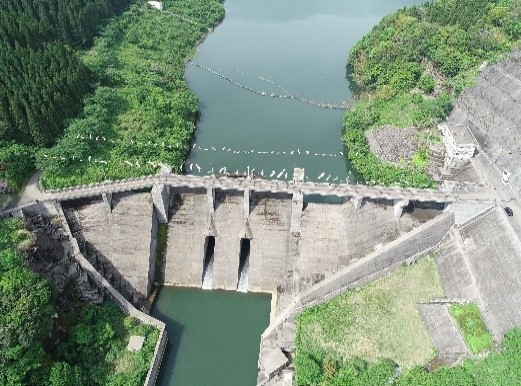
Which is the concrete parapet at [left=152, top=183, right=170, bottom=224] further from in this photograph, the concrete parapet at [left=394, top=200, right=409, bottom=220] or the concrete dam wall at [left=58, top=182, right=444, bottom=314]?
the concrete parapet at [left=394, top=200, right=409, bottom=220]

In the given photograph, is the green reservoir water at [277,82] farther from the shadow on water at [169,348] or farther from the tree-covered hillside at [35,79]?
the shadow on water at [169,348]

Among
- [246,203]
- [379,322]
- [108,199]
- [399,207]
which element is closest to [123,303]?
[108,199]

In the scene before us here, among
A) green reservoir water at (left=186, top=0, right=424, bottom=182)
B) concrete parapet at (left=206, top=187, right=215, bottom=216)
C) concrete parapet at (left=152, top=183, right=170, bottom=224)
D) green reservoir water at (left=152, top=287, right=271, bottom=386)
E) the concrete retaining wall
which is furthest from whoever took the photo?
green reservoir water at (left=186, top=0, right=424, bottom=182)

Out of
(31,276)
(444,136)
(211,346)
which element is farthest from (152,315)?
(444,136)

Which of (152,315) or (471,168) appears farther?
(471,168)

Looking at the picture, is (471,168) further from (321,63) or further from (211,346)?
(321,63)

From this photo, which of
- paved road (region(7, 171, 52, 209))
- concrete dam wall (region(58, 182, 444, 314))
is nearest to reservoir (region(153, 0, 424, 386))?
concrete dam wall (region(58, 182, 444, 314))
